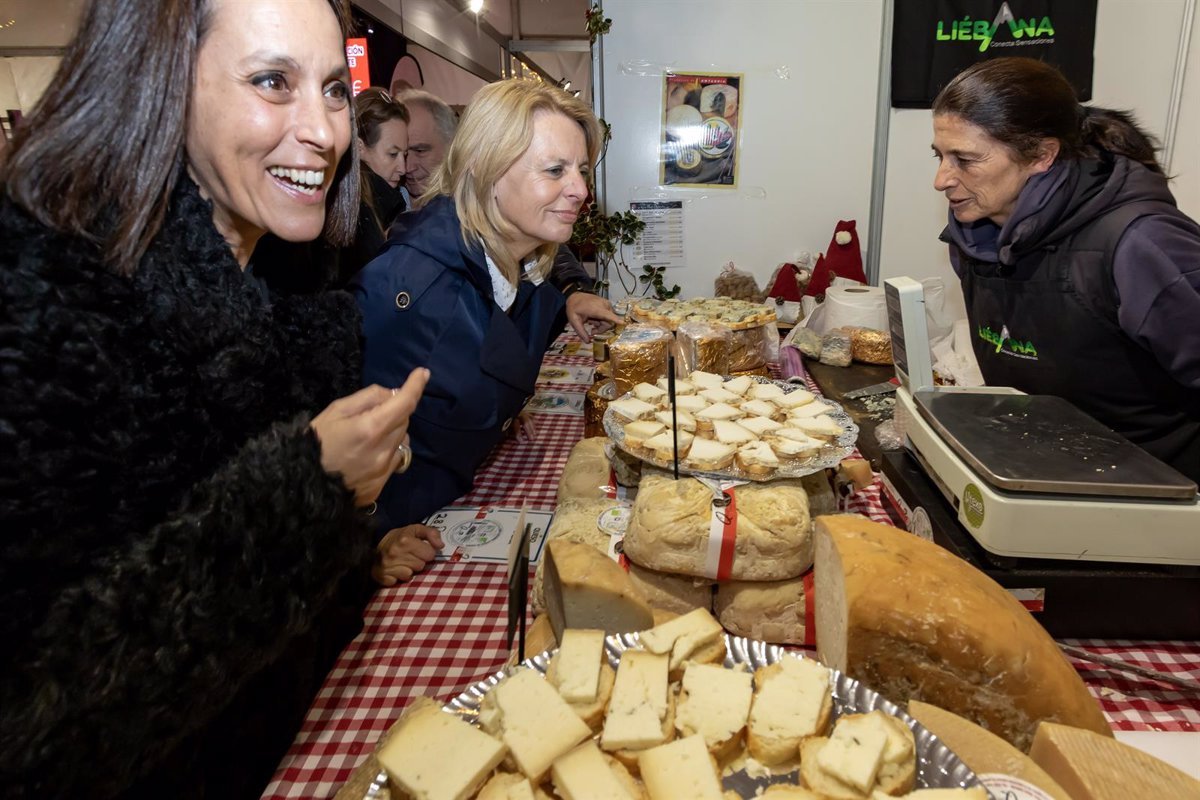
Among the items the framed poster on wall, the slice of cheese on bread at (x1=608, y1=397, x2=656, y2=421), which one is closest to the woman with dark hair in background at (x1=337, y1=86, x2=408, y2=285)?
the framed poster on wall

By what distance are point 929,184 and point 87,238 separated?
4.55 m

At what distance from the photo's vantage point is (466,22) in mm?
7809

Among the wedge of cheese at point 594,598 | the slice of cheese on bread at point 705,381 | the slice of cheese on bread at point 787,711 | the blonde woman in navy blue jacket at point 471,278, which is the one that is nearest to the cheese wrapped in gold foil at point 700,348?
the slice of cheese on bread at point 705,381

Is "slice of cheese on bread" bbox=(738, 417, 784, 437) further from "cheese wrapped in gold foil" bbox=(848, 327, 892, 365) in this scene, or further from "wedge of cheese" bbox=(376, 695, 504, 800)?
"cheese wrapped in gold foil" bbox=(848, 327, 892, 365)

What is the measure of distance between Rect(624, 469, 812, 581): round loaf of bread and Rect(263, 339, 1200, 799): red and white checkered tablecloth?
1.14ft

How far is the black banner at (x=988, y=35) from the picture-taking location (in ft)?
12.8

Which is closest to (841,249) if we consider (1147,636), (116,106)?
(1147,636)

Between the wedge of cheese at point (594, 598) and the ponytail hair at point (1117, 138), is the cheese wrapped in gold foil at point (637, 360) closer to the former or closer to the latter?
the wedge of cheese at point (594, 598)

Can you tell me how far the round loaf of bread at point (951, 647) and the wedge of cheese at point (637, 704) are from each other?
30cm

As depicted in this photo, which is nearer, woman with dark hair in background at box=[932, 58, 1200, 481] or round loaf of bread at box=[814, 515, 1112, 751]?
round loaf of bread at box=[814, 515, 1112, 751]

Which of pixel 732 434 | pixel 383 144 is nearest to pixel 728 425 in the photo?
pixel 732 434

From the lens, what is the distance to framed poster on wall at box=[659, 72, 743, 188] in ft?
13.7

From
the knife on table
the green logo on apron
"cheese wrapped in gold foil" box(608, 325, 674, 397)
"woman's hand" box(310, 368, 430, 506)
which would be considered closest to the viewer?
"woman's hand" box(310, 368, 430, 506)

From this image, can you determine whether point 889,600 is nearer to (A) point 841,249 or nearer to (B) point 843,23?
(A) point 841,249
